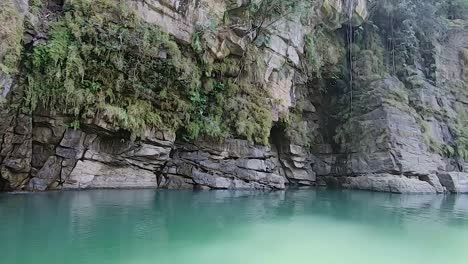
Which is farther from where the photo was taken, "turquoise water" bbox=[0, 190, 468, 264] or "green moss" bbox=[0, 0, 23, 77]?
"green moss" bbox=[0, 0, 23, 77]

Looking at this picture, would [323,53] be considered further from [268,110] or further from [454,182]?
[454,182]

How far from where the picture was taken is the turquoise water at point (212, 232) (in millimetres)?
3805

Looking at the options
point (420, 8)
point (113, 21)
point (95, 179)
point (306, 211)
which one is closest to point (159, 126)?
point (95, 179)

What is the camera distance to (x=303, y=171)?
44.9 ft

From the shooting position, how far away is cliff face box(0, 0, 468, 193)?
816cm

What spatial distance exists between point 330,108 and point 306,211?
8.73 meters

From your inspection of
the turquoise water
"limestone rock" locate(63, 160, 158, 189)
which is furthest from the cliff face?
the turquoise water

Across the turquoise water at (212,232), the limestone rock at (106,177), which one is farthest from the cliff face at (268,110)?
the turquoise water at (212,232)

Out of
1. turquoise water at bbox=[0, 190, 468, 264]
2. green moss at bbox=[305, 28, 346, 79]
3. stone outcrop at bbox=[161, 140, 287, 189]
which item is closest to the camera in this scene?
turquoise water at bbox=[0, 190, 468, 264]

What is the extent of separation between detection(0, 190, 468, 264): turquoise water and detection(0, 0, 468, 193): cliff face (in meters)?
→ 1.66

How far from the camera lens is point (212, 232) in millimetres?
4906

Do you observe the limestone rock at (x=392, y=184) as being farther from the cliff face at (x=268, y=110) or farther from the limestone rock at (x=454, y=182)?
the limestone rock at (x=454, y=182)

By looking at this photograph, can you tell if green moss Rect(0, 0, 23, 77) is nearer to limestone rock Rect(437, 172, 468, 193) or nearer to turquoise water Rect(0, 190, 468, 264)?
turquoise water Rect(0, 190, 468, 264)

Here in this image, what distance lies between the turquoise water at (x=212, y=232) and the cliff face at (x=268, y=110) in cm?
166
